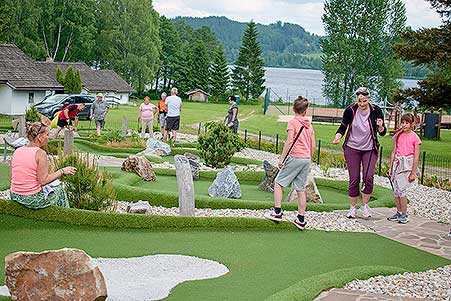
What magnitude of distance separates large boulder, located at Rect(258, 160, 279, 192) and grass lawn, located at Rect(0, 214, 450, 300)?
469cm

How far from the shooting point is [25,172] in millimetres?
9312

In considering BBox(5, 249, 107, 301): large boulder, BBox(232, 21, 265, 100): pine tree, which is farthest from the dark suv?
BBox(232, 21, 265, 100): pine tree

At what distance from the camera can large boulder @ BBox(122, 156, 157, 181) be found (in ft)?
52.7

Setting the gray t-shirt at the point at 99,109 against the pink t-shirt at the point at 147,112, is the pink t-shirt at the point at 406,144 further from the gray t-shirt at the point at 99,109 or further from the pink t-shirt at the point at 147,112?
the gray t-shirt at the point at 99,109

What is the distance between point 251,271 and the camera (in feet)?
26.6

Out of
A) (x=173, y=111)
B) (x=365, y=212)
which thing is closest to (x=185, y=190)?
(x=365, y=212)

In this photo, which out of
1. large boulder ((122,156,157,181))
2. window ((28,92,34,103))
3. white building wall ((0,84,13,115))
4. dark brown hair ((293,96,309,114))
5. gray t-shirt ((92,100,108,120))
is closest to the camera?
dark brown hair ((293,96,309,114))

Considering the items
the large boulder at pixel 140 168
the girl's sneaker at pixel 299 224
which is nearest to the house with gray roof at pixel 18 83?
the large boulder at pixel 140 168

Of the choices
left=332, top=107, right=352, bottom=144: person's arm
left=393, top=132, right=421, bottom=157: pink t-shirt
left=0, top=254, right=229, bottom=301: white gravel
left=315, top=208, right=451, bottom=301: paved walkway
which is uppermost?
left=332, top=107, right=352, bottom=144: person's arm

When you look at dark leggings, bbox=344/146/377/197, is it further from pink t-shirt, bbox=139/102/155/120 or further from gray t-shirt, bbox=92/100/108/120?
gray t-shirt, bbox=92/100/108/120

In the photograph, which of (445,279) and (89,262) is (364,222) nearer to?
(445,279)

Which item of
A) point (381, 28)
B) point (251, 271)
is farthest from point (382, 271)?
point (381, 28)

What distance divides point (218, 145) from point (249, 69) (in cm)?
7229

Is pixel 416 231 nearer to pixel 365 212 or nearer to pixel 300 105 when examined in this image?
pixel 365 212
